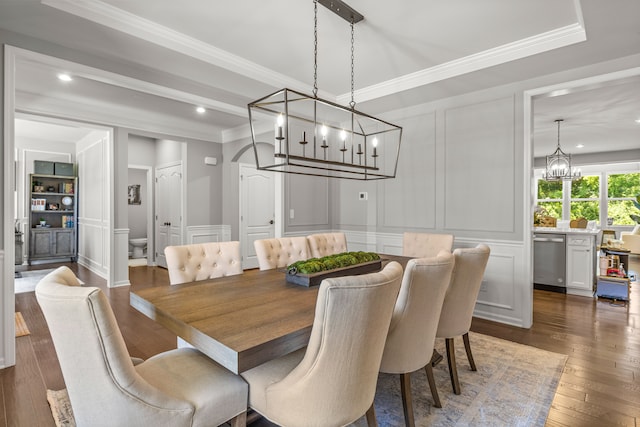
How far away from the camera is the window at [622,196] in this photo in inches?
328

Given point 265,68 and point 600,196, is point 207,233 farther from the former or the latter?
point 600,196

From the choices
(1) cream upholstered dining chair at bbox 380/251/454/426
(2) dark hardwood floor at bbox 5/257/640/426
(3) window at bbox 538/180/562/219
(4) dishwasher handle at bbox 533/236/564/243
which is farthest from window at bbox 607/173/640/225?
(1) cream upholstered dining chair at bbox 380/251/454/426

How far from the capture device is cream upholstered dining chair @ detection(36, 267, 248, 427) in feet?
3.40

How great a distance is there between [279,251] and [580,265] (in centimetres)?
418

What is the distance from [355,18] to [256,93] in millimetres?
1577

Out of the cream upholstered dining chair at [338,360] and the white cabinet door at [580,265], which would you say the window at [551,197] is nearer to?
the white cabinet door at [580,265]

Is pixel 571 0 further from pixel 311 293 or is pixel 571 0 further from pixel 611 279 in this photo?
pixel 611 279

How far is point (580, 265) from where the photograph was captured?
4.55 metres

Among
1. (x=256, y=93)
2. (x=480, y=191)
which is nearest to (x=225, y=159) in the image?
(x=256, y=93)

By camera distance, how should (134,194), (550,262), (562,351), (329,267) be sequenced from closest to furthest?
1. (329,267)
2. (562,351)
3. (550,262)
4. (134,194)

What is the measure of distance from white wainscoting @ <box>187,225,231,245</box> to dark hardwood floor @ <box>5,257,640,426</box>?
159 centimetres

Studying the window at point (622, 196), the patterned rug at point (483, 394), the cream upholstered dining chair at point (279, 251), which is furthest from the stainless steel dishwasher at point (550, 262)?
the window at point (622, 196)

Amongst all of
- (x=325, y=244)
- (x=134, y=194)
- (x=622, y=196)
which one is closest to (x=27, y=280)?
(x=134, y=194)

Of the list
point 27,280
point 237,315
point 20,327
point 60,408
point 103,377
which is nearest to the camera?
point 103,377
